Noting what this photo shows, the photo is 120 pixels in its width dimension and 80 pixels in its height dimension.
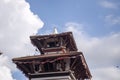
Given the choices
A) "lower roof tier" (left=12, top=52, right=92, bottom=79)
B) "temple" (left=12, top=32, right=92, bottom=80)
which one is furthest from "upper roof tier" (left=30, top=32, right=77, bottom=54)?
"lower roof tier" (left=12, top=52, right=92, bottom=79)

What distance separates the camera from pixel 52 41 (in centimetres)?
3719

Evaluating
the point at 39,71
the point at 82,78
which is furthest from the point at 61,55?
the point at 82,78

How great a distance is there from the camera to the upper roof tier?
36.6 metres

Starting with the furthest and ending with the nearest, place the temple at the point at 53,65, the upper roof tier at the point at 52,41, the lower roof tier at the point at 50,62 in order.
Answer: the upper roof tier at the point at 52,41
the lower roof tier at the point at 50,62
the temple at the point at 53,65

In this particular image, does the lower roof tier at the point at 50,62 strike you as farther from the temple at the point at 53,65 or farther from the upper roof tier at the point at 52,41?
the upper roof tier at the point at 52,41

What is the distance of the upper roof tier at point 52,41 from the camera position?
3662cm

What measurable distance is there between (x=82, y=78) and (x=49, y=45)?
21.9 ft

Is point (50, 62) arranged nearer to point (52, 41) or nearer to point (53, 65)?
point (53, 65)

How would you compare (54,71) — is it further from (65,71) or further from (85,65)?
(85,65)

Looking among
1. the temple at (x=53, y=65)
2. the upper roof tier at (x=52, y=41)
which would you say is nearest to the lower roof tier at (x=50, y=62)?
the temple at (x=53, y=65)

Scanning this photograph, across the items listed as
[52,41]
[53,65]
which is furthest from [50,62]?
[52,41]

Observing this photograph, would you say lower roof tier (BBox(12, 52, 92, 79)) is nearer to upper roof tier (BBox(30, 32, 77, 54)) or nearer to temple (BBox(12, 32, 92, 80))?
temple (BBox(12, 32, 92, 80))

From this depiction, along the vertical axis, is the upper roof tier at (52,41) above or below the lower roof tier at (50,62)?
above

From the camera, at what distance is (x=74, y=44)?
39.7 meters
